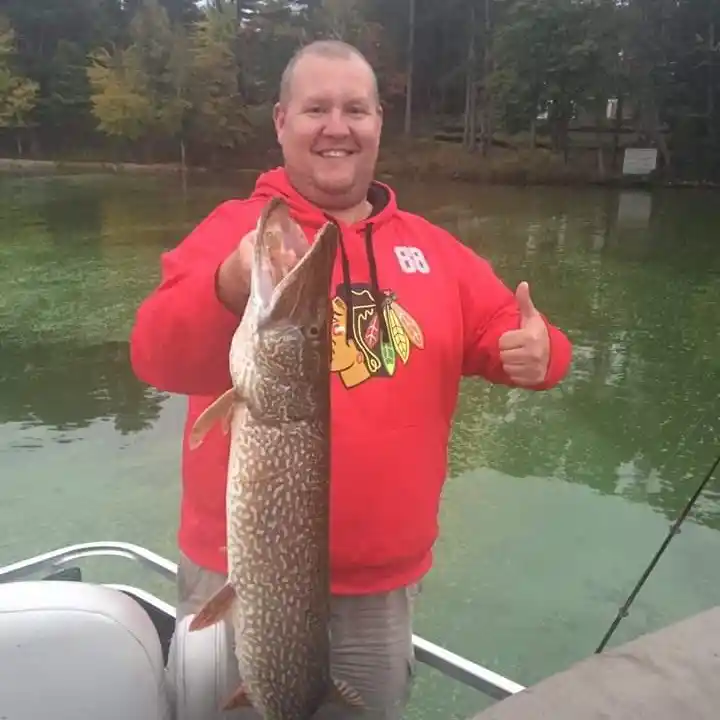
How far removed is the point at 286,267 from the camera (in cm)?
166

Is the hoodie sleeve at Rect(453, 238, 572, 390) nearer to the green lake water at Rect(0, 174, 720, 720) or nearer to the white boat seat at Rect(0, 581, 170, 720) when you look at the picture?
the white boat seat at Rect(0, 581, 170, 720)

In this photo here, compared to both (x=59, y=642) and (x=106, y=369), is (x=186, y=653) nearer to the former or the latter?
(x=59, y=642)

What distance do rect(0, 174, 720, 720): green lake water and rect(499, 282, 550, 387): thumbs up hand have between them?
1.49 meters

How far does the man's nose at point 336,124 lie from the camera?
2.05 meters

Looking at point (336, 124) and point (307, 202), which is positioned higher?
point (336, 124)

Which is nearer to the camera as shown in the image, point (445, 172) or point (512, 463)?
point (512, 463)

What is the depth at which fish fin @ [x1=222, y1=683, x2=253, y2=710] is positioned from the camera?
188cm

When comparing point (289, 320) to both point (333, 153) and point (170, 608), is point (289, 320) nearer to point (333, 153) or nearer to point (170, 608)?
point (333, 153)

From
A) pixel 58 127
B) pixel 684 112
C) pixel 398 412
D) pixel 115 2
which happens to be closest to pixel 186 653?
pixel 398 412

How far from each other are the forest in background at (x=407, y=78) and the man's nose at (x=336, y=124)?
30.7 metres

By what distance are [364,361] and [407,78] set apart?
127ft

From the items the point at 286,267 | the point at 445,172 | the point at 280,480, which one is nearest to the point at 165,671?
the point at 280,480

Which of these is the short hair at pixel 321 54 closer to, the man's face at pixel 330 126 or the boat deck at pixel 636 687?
the man's face at pixel 330 126

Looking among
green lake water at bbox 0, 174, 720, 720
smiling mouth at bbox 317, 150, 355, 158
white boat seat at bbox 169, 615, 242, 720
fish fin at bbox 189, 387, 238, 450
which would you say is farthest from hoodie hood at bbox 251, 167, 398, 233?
green lake water at bbox 0, 174, 720, 720
